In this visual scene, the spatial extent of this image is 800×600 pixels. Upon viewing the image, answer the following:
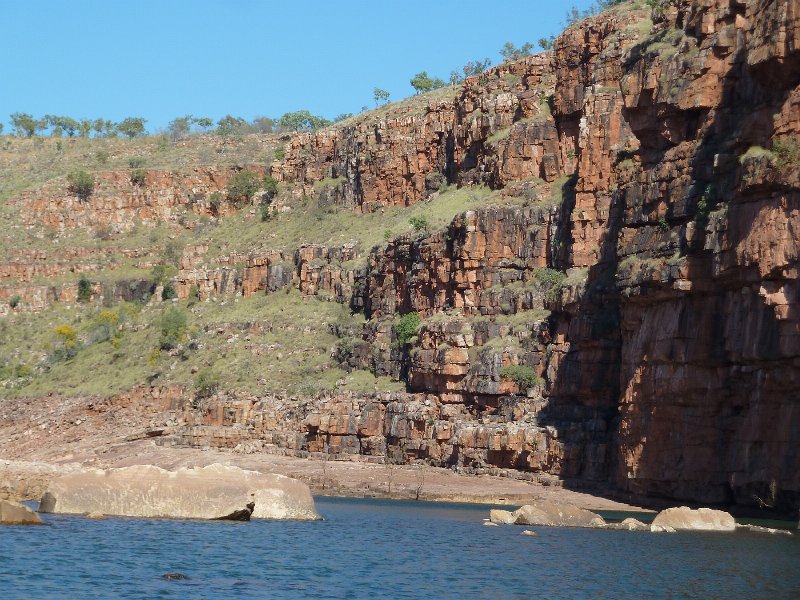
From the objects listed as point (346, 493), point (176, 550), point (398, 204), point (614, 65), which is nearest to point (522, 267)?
point (614, 65)

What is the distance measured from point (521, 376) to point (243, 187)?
66.4 meters

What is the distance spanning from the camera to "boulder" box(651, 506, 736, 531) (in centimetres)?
6431

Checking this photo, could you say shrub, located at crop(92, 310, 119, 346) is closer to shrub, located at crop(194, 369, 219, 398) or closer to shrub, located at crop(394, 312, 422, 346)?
Result: shrub, located at crop(194, 369, 219, 398)

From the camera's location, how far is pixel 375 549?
55656 mm

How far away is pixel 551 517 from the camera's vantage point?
6900cm

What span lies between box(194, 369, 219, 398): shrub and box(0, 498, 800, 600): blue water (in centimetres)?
5437

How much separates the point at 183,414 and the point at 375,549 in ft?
203

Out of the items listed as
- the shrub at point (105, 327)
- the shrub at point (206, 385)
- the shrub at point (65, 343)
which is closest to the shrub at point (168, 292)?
the shrub at point (105, 327)

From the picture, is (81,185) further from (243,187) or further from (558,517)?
(558,517)

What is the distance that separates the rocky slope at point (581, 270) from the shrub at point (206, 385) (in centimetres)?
144

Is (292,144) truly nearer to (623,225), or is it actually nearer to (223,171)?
(223,171)

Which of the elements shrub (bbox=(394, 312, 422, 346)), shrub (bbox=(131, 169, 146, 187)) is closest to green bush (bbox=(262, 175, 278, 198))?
shrub (bbox=(131, 169, 146, 187))

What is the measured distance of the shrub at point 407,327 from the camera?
111 m

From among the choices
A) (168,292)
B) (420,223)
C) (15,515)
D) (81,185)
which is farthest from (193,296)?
(15,515)
